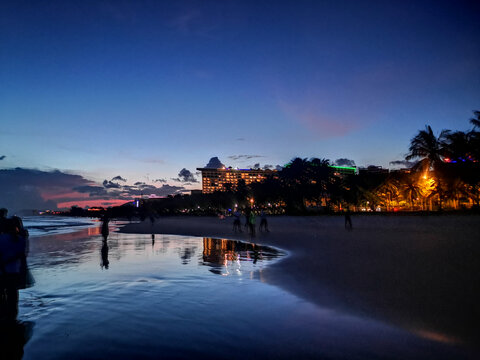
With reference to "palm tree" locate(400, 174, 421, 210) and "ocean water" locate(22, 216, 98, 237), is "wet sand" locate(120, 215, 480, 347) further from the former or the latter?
"palm tree" locate(400, 174, 421, 210)

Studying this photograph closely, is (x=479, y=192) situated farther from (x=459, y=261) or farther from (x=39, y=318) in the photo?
(x=39, y=318)

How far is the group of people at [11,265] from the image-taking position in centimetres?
551

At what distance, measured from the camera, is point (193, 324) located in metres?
5.56

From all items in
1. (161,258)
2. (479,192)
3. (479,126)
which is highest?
(479,126)

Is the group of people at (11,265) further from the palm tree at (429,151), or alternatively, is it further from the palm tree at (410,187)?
the palm tree at (410,187)

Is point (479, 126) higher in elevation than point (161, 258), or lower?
higher

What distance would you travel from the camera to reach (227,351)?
4.46 metres

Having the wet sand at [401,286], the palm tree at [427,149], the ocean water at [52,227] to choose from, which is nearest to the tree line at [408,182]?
the palm tree at [427,149]

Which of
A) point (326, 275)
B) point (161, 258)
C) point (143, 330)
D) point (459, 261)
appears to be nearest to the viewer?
point (143, 330)

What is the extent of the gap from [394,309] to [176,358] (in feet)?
13.9

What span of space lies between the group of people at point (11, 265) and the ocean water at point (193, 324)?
17.7 inches

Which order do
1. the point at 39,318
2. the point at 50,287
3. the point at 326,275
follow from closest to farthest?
the point at 39,318 → the point at 50,287 → the point at 326,275

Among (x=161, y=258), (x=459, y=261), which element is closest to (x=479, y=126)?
(x=459, y=261)

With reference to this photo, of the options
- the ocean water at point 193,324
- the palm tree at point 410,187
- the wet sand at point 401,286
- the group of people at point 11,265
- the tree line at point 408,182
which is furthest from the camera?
the palm tree at point 410,187
